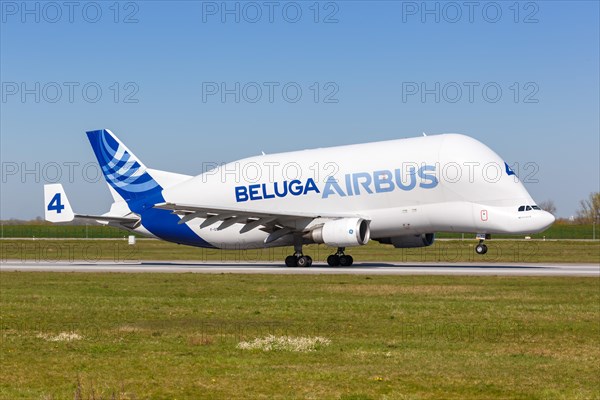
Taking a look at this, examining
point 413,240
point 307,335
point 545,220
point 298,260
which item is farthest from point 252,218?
point 307,335

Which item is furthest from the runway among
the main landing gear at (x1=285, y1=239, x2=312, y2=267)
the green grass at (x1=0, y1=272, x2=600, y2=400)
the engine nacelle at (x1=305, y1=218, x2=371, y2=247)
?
the green grass at (x1=0, y1=272, x2=600, y2=400)

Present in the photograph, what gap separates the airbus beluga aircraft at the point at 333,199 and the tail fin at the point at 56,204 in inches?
2.2

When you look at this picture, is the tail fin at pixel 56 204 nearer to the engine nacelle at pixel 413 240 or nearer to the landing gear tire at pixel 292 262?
the landing gear tire at pixel 292 262

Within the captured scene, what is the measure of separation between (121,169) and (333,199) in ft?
46.9

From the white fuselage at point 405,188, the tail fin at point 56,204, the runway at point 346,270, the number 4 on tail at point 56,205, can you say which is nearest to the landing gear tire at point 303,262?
the runway at point 346,270

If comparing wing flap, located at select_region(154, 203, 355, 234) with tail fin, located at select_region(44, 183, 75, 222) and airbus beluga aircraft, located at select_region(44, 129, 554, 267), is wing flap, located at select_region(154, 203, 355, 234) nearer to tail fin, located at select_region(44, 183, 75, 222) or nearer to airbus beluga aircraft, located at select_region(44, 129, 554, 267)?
airbus beluga aircraft, located at select_region(44, 129, 554, 267)

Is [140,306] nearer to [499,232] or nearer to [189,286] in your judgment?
[189,286]

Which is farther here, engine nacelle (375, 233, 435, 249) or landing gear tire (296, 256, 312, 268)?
engine nacelle (375, 233, 435, 249)

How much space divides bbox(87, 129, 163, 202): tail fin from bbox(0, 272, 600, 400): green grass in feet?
55.9

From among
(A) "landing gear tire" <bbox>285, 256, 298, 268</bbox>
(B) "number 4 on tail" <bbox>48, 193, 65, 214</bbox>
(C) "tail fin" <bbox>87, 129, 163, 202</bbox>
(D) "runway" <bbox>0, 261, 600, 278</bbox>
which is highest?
(C) "tail fin" <bbox>87, 129, 163, 202</bbox>

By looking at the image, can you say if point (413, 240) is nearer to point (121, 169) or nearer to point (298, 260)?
point (298, 260)

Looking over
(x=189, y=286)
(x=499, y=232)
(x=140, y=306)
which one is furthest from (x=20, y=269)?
(x=499, y=232)

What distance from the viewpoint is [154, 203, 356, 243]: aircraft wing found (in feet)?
139

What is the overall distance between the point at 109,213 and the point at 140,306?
25256 mm
